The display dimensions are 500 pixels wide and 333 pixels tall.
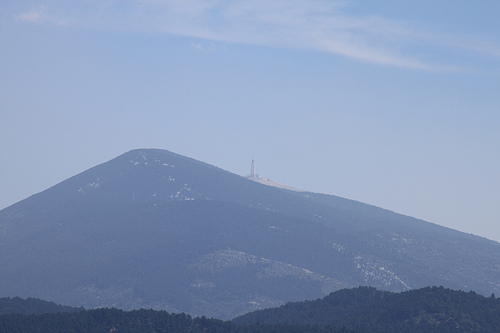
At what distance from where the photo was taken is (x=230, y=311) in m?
195

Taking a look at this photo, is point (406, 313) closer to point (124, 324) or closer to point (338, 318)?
point (338, 318)

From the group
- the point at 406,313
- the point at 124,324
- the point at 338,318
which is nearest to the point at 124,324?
the point at 124,324

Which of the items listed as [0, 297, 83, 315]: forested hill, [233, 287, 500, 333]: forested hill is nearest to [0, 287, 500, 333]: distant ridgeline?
[233, 287, 500, 333]: forested hill

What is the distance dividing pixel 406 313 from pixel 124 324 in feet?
141

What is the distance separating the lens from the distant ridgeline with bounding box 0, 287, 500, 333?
9938 centimetres

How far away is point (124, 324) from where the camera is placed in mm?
98250

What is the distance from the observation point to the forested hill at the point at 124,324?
9750 cm

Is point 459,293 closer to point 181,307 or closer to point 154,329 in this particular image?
point 154,329

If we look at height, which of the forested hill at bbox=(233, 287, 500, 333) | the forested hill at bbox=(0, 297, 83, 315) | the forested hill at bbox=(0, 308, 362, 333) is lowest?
the forested hill at bbox=(0, 297, 83, 315)

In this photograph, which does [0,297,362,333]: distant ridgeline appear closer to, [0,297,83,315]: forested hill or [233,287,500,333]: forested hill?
[233,287,500,333]: forested hill

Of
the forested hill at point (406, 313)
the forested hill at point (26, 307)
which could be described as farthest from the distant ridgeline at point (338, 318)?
the forested hill at point (26, 307)

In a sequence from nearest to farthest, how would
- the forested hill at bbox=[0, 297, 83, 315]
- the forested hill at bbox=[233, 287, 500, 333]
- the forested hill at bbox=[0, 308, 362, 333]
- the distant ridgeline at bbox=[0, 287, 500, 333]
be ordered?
1. the forested hill at bbox=[0, 308, 362, 333]
2. the distant ridgeline at bbox=[0, 287, 500, 333]
3. the forested hill at bbox=[233, 287, 500, 333]
4. the forested hill at bbox=[0, 297, 83, 315]

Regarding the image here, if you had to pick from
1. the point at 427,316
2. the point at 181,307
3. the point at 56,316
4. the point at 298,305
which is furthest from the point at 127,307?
the point at 427,316

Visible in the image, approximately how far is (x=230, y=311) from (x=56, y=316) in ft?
310
